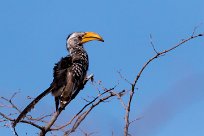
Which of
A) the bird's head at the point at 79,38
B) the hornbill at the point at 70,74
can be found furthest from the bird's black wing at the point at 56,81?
the bird's head at the point at 79,38

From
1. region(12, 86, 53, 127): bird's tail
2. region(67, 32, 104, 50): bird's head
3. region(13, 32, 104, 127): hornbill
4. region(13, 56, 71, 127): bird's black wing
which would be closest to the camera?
region(12, 86, 53, 127): bird's tail

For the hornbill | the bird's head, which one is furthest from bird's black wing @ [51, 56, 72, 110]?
the bird's head

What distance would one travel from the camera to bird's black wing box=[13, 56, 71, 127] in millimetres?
4170

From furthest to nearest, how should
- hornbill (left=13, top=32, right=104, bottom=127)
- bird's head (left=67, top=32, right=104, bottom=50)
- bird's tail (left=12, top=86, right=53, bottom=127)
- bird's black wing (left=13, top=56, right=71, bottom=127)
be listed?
bird's head (left=67, top=32, right=104, bottom=50) < hornbill (left=13, top=32, right=104, bottom=127) < bird's black wing (left=13, top=56, right=71, bottom=127) < bird's tail (left=12, top=86, right=53, bottom=127)

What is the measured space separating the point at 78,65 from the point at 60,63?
216mm

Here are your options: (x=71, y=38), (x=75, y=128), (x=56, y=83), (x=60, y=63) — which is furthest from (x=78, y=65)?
(x=75, y=128)

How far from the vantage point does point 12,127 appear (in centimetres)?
407

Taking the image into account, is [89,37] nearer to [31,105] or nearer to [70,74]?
[70,74]

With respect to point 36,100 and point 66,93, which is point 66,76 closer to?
point 66,93

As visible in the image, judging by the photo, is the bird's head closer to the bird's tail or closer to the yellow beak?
the yellow beak

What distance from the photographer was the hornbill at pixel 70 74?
4.76 m

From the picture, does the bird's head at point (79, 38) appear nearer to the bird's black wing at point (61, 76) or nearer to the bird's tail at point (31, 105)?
the bird's black wing at point (61, 76)

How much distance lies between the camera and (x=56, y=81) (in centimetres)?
500

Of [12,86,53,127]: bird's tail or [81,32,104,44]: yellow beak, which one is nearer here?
[12,86,53,127]: bird's tail
